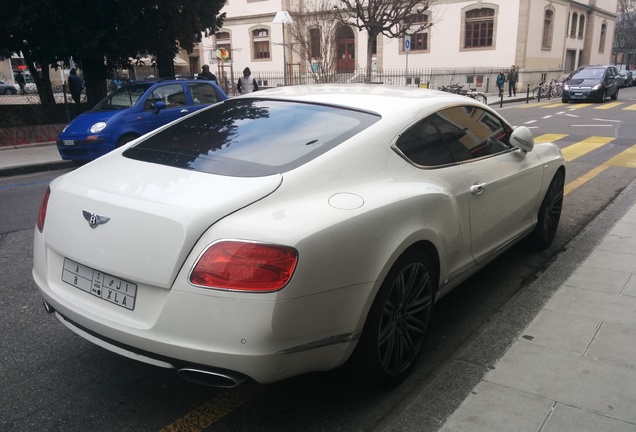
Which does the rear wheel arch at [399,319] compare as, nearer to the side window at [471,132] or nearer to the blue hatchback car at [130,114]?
the side window at [471,132]

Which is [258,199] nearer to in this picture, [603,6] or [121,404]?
[121,404]

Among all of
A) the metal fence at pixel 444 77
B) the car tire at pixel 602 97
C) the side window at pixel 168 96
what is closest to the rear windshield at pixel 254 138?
the side window at pixel 168 96

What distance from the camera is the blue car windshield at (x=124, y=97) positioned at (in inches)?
437

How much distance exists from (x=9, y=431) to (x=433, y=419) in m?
2.08

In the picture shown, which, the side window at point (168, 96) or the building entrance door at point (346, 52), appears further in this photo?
the building entrance door at point (346, 52)

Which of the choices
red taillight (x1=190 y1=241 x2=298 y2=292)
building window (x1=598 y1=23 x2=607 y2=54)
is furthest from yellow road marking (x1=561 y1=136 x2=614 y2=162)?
building window (x1=598 y1=23 x2=607 y2=54)

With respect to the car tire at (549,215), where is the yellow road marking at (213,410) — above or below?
below

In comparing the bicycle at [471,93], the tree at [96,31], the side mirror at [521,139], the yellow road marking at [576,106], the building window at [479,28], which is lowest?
the yellow road marking at [576,106]

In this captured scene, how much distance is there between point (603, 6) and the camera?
2009 inches

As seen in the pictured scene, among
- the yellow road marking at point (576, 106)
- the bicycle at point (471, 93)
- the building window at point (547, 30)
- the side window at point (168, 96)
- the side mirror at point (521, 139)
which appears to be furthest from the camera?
the building window at point (547, 30)

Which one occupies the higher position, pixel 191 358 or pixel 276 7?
pixel 276 7

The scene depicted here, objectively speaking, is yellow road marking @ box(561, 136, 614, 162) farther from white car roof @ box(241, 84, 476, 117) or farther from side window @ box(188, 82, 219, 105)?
white car roof @ box(241, 84, 476, 117)

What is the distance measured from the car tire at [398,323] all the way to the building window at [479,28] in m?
39.4

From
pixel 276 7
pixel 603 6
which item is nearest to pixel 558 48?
pixel 603 6
